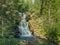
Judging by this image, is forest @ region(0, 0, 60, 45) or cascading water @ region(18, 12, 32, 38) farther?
cascading water @ region(18, 12, 32, 38)

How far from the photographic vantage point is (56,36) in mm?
26047

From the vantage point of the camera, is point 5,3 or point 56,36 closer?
point 5,3

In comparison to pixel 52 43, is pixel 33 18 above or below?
above

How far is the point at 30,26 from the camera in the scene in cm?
3484

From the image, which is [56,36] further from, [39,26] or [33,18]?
[33,18]

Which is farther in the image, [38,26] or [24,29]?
[24,29]

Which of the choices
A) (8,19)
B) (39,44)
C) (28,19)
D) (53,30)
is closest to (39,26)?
(28,19)

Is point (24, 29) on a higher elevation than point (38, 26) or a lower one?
lower

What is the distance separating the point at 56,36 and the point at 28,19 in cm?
1054

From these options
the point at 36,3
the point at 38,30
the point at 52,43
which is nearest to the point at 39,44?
the point at 52,43

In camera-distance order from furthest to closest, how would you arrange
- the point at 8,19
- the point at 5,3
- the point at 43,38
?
the point at 43,38
the point at 8,19
the point at 5,3

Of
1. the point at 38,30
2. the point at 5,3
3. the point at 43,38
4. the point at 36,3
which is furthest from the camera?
the point at 36,3

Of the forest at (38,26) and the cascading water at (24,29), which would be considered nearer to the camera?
the forest at (38,26)

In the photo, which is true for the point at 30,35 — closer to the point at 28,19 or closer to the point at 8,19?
the point at 28,19
